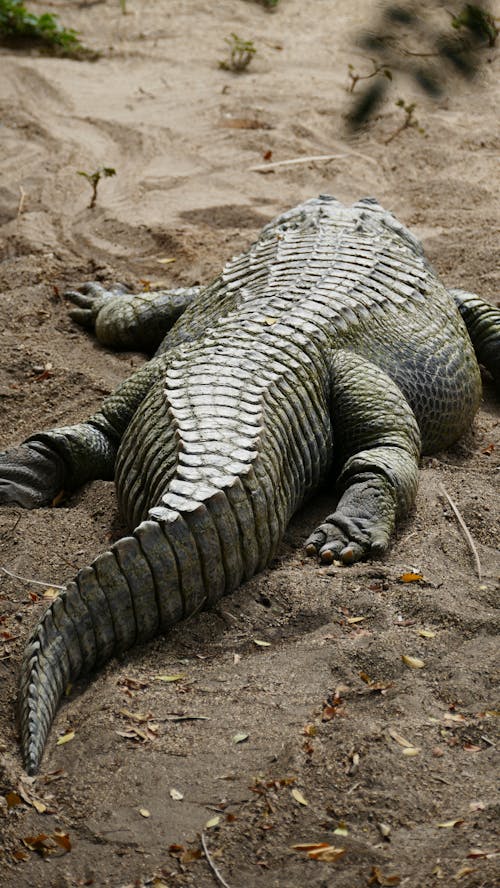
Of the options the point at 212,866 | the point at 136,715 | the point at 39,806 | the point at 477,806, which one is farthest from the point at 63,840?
the point at 477,806

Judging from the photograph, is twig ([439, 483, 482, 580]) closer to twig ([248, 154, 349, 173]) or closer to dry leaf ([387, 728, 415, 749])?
dry leaf ([387, 728, 415, 749])

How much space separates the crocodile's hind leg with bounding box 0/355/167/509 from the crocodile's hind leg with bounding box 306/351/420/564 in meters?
0.89

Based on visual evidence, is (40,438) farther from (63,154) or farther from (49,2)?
(49,2)

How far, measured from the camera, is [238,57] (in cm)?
964

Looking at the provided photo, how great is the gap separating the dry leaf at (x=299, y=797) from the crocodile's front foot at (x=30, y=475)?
7.13ft

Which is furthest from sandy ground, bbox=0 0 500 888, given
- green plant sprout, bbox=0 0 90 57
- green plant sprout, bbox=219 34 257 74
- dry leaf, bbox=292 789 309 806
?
green plant sprout, bbox=0 0 90 57

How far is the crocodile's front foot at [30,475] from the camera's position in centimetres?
453

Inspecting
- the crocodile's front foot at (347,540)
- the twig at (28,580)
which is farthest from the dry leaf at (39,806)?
the crocodile's front foot at (347,540)

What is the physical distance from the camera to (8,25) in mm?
9648

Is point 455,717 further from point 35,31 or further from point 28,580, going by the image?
point 35,31

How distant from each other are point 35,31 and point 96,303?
4.85 metres

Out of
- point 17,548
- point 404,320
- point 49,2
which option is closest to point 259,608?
point 17,548

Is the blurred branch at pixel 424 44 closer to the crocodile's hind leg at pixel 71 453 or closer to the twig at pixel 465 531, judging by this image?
the twig at pixel 465 531

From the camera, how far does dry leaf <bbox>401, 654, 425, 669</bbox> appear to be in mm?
3311
